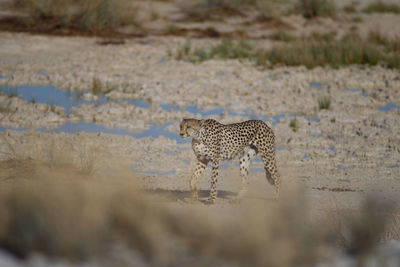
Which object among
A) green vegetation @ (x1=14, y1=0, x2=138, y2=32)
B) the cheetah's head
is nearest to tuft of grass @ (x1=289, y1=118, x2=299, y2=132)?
the cheetah's head

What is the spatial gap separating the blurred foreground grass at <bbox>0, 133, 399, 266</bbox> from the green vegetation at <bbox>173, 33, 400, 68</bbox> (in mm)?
13525

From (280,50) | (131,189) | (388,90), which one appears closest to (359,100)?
(388,90)

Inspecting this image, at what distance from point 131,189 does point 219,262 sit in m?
1.28

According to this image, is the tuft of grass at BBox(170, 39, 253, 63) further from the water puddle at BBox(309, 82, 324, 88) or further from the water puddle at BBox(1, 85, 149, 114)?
the water puddle at BBox(1, 85, 149, 114)

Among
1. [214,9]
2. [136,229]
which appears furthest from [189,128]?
[214,9]

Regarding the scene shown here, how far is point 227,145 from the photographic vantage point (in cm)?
884

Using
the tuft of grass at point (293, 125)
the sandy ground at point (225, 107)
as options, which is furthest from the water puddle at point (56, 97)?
the tuft of grass at point (293, 125)

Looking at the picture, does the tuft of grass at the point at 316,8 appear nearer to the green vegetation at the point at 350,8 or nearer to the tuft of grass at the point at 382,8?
the green vegetation at the point at 350,8

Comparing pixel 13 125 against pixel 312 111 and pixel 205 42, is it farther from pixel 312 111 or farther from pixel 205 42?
pixel 205 42

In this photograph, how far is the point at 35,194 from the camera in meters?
5.63

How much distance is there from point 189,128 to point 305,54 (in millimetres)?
11773

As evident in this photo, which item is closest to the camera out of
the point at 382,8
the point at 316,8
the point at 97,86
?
the point at 97,86

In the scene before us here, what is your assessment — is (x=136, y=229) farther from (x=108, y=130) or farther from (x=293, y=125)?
(x=293, y=125)

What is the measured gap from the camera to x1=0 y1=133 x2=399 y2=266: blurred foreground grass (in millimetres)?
4926
